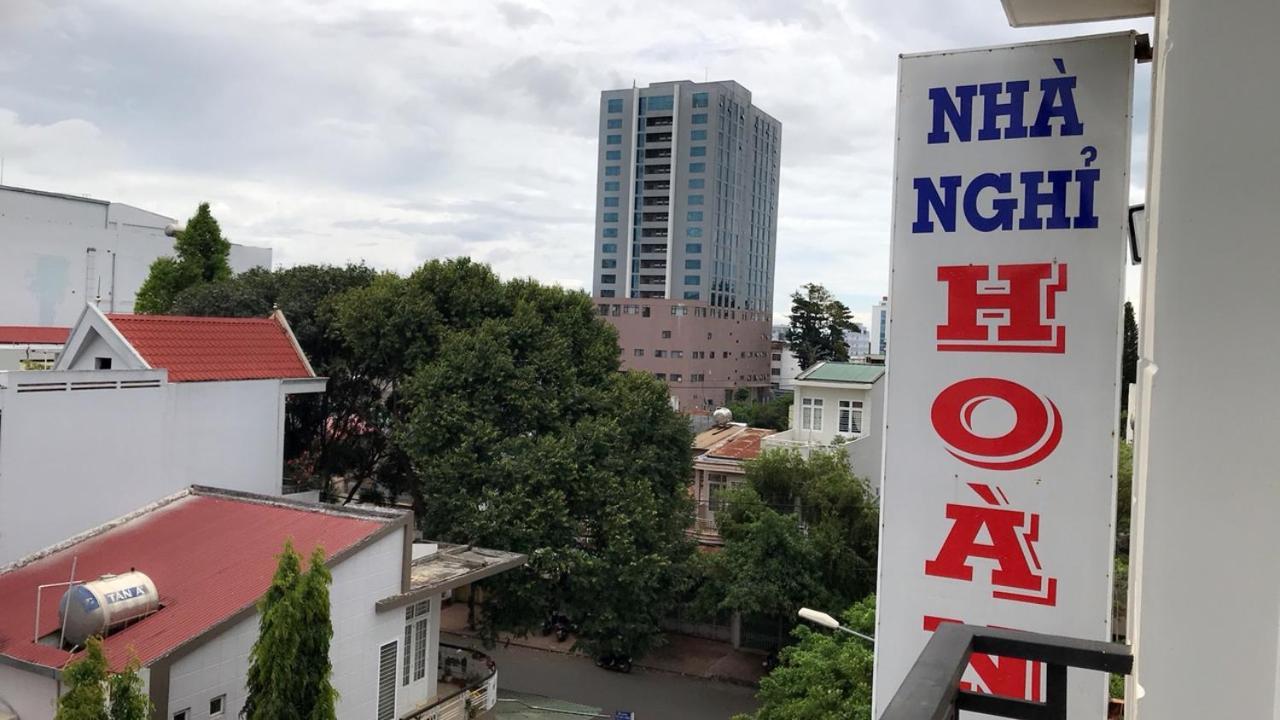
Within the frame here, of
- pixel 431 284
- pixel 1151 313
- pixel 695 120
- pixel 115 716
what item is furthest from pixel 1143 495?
pixel 695 120

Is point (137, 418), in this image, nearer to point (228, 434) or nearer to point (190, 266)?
point (228, 434)

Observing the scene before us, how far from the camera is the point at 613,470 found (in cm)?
1492

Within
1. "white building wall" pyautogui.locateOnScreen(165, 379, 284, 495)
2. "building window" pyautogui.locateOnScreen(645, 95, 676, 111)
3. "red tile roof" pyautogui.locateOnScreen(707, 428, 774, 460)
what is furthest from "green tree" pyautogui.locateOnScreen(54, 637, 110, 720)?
"building window" pyautogui.locateOnScreen(645, 95, 676, 111)

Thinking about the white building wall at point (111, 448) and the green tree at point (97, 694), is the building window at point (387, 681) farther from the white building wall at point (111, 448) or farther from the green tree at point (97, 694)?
the white building wall at point (111, 448)

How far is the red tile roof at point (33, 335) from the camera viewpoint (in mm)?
23564

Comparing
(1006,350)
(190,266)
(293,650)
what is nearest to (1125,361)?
(1006,350)

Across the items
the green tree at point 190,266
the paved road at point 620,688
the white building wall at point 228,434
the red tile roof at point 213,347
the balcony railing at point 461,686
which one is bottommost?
the paved road at point 620,688

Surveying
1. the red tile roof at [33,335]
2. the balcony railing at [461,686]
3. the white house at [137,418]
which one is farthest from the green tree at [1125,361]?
the red tile roof at [33,335]

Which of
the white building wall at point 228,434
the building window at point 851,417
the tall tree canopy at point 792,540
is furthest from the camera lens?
the building window at point 851,417

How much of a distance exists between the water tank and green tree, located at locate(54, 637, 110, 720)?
1.95 m

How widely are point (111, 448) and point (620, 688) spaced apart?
380 inches

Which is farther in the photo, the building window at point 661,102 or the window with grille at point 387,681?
the building window at point 661,102

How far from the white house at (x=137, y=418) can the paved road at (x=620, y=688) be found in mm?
5912

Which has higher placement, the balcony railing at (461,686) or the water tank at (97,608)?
the water tank at (97,608)
